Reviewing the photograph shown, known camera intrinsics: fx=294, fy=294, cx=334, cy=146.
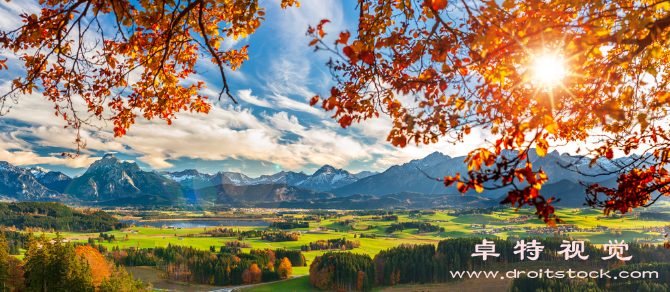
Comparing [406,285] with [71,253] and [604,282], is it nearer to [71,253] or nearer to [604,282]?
[604,282]

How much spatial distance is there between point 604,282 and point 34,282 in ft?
392

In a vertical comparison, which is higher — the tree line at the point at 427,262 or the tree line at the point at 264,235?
the tree line at the point at 427,262

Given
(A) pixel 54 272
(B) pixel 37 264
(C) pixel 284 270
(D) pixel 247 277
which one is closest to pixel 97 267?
(A) pixel 54 272

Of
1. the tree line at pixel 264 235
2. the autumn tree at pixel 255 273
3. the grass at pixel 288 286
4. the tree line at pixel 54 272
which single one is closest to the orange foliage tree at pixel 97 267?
the tree line at pixel 54 272

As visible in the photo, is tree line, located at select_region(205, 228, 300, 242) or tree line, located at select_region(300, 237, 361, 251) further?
tree line, located at select_region(205, 228, 300, 242)

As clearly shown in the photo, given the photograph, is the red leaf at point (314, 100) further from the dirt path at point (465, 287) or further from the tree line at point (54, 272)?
the dirt path at point (465, 287)

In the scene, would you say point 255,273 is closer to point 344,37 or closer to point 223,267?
point 223,267

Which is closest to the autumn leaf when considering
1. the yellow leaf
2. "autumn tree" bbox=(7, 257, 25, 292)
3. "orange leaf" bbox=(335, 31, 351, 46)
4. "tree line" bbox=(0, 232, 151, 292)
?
"orange leaf" bbox=(335, 31, 351, 46)

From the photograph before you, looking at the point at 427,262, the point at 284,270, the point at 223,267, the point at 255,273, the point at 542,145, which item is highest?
the point at 542,145

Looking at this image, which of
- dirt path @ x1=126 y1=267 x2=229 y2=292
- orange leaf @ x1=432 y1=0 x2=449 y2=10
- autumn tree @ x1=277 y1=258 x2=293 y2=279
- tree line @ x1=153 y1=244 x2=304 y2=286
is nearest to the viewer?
orange leaf @ x1=432 y1=0 x2=449 y2=10

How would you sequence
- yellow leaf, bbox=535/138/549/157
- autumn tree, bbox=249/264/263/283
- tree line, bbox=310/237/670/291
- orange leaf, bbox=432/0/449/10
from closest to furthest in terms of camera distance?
orange leaf, bbox=432/0/449/10, yellow leaf, bbox=535/138/549/157, tree line, bbox=310/237/670/291, autumn tree, bbox=249/264/263/283

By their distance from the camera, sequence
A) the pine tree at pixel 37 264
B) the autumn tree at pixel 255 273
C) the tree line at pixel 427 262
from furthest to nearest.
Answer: the autumn tree at pixel 255 273
the tree line at pixel 427 262
the pine tree at pixel 37 264

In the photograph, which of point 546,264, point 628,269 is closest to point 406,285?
point 546,264

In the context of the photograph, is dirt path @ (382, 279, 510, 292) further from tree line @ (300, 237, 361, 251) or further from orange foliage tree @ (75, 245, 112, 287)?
orange foliage tree @ (75, 245, 112, 287)
